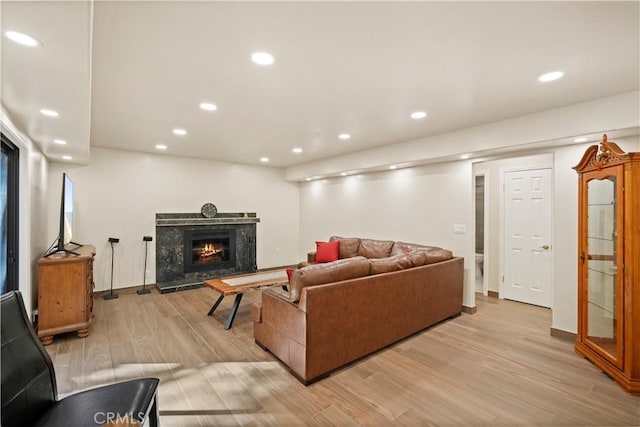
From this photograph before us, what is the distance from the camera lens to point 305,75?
7.48 feet

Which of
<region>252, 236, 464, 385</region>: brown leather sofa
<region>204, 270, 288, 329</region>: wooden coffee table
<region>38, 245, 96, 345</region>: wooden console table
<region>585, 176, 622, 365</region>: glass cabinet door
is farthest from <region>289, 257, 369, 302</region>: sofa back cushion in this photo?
<region>38, 245, 96, 345</region>: wooden console table

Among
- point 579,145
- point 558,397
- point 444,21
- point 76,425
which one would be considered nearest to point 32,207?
point 76,425

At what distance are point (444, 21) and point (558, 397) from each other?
283 cm

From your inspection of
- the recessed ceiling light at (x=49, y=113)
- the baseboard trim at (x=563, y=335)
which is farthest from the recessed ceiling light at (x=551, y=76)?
the recessed ceiling light at (x=49, y=113)

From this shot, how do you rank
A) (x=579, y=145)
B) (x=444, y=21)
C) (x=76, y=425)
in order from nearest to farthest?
1. (x=76, y=425)
2. (x=444, y=21)
3. (x=579, y=145)

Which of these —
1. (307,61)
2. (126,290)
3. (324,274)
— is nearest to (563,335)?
(324,274)

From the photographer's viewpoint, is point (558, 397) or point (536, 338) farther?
point (536, 338)

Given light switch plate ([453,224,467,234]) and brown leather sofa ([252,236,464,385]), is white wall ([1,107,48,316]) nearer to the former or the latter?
brown leather sofa ([252,236,464,385])

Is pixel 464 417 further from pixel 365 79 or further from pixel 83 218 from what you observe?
pixel 83 218

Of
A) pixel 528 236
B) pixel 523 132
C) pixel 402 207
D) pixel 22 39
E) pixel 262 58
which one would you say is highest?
pixel 262 58

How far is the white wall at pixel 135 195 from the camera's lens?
15.7 ft

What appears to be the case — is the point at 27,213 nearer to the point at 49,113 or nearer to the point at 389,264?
the point at 49,113

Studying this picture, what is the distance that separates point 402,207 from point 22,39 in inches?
186

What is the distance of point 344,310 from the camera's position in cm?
258
